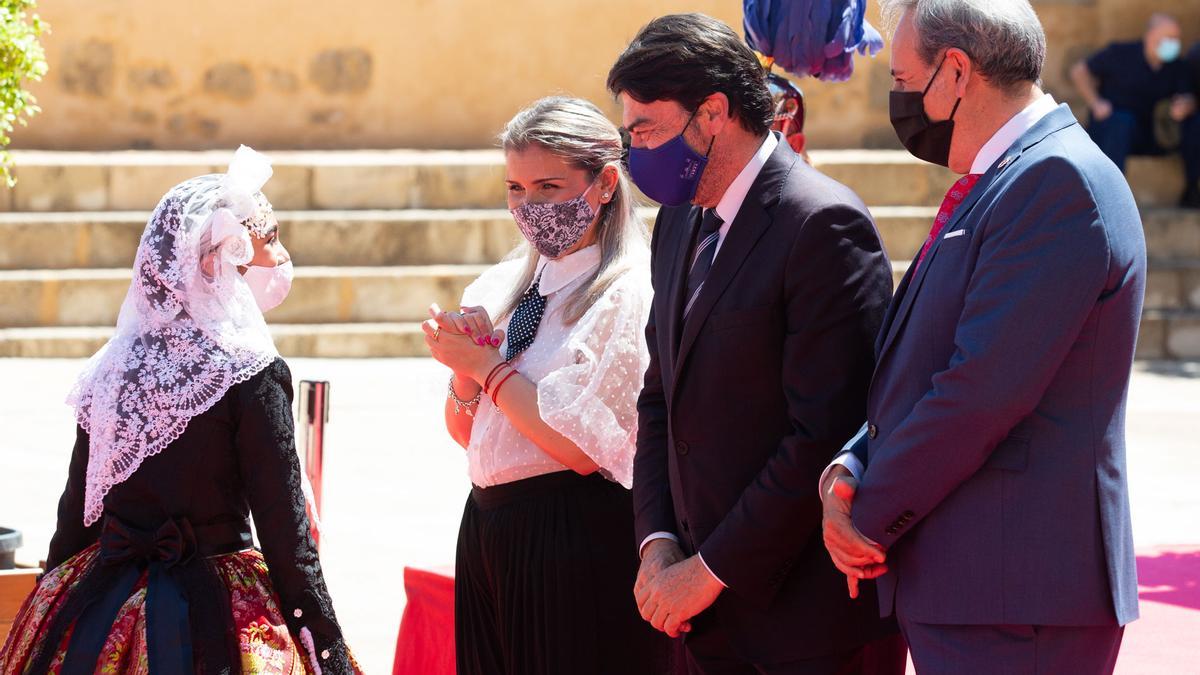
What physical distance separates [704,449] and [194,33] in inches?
443

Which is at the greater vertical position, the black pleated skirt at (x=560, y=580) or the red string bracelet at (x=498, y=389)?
the red string bracelet at (x=498, y=389)

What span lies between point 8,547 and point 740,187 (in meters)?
2.81

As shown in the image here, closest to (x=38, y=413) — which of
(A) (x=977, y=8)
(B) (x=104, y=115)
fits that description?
(B) (x=104, y=115)

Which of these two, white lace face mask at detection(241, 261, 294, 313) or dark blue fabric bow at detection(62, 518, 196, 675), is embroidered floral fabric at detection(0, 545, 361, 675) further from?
white lace face mask at detection(241, 261, 294, 313)

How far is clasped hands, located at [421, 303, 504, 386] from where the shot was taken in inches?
131

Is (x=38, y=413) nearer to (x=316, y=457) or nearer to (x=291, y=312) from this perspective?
(x=291, y=312)

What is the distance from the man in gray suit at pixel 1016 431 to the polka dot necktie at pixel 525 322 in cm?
111

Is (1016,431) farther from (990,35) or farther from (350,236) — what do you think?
(350,236)

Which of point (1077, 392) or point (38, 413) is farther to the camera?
A: point (38, 413)

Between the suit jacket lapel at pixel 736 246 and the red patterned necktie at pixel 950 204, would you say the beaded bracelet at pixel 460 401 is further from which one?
the red patterned necktie at pixel 950 204

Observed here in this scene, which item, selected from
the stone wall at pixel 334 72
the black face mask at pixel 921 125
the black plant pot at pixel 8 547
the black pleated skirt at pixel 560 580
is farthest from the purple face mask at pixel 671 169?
the stone wall at pixel 334 72

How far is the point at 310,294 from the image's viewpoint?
39.4 ft

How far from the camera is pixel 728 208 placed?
2910 mm

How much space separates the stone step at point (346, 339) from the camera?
1155cm
